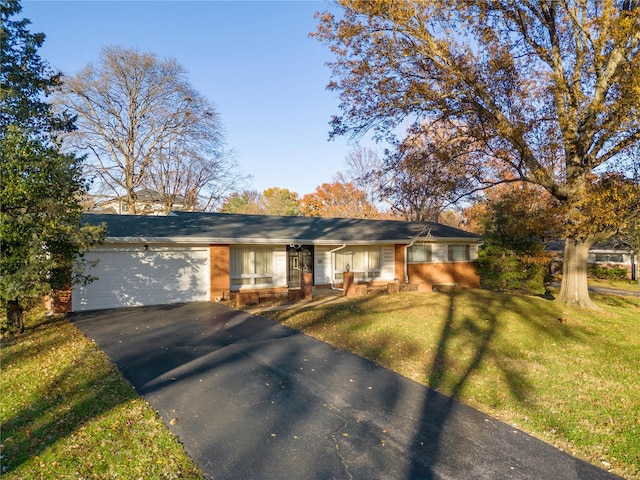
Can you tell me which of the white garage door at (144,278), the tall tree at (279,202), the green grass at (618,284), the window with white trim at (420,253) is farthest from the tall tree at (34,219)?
the tall tree at (279,202)

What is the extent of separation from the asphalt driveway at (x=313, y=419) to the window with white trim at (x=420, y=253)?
12.4 meters

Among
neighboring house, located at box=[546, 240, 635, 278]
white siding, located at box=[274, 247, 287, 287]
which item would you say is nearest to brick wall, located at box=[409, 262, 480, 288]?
white siding, located at box=[274, 247, 287, 287]

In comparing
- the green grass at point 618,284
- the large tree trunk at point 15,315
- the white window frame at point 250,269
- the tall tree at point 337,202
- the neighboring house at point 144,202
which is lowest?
the green grass at point 618,284

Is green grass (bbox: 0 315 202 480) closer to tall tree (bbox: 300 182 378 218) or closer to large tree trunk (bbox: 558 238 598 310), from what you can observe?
large tree trunk (bbox: 558 238 598 310)

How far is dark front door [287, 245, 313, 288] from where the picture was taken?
16875 millimetres

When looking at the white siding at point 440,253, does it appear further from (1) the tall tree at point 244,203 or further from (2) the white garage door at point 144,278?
(1) the tall tree at point 244,203

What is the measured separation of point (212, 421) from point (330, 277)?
43.4ft

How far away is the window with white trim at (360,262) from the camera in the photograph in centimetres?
1823

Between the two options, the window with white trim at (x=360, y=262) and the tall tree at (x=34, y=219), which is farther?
the window with white trim at (x=360, y=262)

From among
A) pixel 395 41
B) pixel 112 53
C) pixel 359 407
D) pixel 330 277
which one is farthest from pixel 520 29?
pixel 112 53

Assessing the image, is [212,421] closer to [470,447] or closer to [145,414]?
[145,414]

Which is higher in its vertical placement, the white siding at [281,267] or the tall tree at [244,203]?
the tall tree at [244,203]

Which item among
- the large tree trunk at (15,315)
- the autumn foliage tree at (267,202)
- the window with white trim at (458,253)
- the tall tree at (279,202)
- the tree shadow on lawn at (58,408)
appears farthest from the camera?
the tall tree at (279,202)

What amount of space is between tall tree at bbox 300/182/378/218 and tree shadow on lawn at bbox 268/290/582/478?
89.3ft
